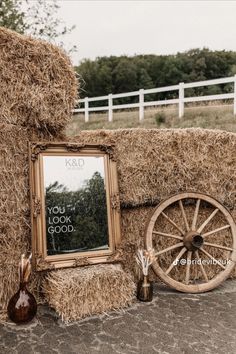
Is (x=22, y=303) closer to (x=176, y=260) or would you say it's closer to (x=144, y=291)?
(x=144, y=291)

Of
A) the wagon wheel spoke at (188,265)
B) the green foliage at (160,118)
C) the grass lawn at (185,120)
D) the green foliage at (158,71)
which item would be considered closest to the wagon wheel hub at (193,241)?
the wagon wheel spoke at (188,265)

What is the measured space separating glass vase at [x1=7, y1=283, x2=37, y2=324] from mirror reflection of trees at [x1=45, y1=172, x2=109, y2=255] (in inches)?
18.6

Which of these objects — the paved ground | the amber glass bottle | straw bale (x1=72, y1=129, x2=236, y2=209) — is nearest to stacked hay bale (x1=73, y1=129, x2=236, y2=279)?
straw bale (x1=72, y1=129, x2=236, y2=209)

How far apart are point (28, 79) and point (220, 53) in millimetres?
35251

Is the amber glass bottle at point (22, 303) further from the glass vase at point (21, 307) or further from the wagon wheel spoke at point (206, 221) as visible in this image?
the wagon wheel spoke at point (206, 221)

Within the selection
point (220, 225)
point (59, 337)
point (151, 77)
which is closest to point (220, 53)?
point (151, 77)

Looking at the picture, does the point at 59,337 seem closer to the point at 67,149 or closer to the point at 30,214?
the point at 30,214

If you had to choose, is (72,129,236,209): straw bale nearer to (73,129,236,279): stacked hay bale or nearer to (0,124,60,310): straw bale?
(73,129,236,279): stacked hay bale

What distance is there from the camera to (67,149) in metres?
4.07

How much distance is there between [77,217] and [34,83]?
1414mm

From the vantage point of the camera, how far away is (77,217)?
4086 millimetres

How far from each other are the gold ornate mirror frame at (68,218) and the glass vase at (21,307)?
0.28m

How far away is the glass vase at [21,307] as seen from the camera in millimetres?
3463

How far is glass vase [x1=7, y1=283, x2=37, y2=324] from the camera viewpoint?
136 inches
